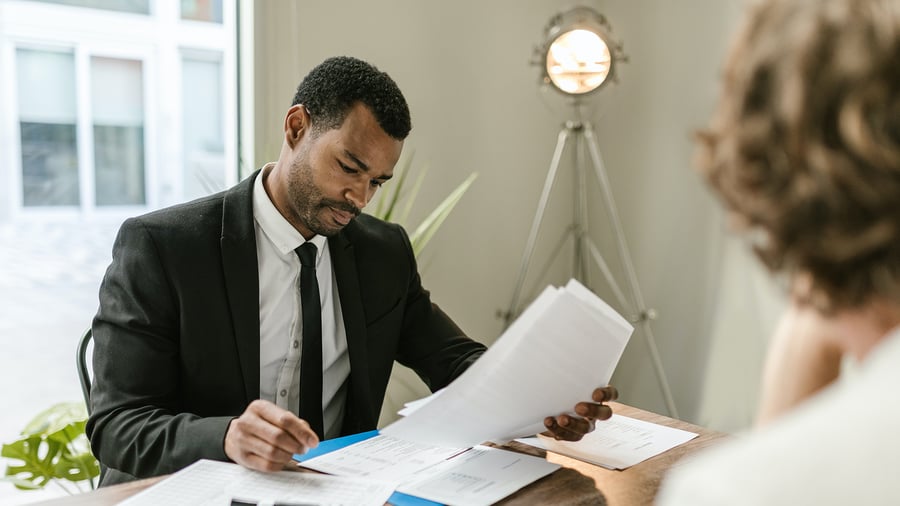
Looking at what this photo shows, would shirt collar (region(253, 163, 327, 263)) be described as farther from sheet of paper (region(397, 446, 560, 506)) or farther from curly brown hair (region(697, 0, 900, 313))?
curly brown hair (region(697, 0, 900, 313))

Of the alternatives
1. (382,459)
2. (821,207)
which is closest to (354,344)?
(382,459)

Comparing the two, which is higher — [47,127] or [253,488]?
[47,127]

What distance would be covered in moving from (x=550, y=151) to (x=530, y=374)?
2506 millimetres

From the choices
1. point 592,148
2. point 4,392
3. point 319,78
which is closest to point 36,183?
point 4,392

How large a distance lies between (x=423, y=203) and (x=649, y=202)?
3.09ft

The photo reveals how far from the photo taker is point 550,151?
11.6 feet

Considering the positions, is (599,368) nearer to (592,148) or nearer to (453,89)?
(592,148)

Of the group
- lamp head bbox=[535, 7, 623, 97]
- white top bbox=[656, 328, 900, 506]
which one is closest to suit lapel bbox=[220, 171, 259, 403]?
white top bbox=[656, 328, 900, 506]

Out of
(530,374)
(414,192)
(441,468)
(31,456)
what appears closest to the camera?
(530,374)

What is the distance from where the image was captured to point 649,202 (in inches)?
131

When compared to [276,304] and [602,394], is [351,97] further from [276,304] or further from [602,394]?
[602,394]

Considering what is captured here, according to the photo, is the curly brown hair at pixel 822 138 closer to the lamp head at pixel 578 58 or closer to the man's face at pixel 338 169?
the man's face at pixel 338 169

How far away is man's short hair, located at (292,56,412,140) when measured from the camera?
64.1 inches

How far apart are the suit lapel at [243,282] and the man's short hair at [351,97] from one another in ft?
0.79
